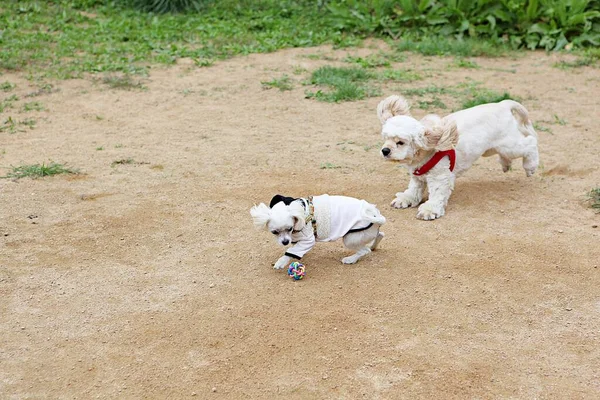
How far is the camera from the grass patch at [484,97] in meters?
8.08

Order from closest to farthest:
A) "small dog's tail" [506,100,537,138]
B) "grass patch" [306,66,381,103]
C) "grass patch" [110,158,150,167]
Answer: "small dog's tail" [506,100,537,138] → "grass patch" [110,158,150,167] → "grass patch" [306,66,381,103]

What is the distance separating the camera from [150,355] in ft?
12.7

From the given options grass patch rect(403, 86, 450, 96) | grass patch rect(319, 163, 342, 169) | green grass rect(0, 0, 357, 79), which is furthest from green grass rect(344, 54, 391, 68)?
grass patch rect(319, 163, 342, 169)

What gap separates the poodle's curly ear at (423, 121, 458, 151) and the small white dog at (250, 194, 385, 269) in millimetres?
942

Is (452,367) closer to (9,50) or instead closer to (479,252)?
(479,252)

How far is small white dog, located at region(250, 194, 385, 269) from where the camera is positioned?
4.41 m

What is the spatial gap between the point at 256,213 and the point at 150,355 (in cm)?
102

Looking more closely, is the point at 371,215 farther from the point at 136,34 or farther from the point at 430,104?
the point at 136,34

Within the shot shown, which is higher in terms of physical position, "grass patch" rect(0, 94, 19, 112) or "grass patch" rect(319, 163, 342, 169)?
"grass patch" rect(0, 94, 19, 112)

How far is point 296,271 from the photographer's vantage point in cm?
457

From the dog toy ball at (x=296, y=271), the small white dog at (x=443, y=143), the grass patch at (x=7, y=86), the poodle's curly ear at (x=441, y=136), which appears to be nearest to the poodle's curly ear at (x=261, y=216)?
the dog toy ball at (x=296, y=271)

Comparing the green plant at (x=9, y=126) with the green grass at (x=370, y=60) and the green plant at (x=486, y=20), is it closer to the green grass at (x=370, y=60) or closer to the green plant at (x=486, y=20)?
the green grass at (x=370, y=60)

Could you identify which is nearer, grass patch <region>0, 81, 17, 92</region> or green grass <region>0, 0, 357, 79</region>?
grass patch <region>0, 81, 17, 92</region>

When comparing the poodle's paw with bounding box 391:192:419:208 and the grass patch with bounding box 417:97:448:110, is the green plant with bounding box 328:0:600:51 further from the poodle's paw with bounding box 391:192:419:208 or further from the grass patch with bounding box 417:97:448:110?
the poodle's paw with bounding box 391:192:419:208
